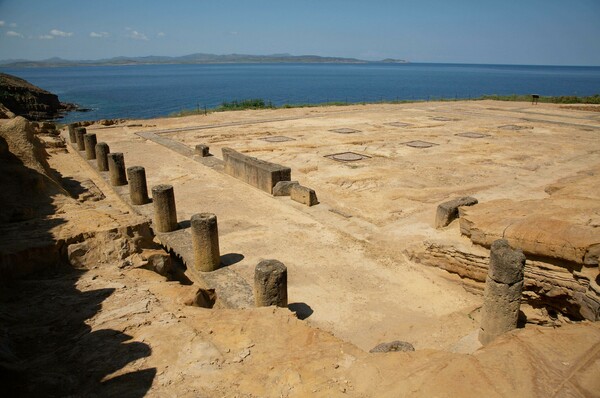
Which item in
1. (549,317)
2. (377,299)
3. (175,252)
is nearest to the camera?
(549,317)

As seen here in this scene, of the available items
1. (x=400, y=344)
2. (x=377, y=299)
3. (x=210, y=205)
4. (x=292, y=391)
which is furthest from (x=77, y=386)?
(x=210, y=205)

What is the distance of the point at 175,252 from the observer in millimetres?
8695

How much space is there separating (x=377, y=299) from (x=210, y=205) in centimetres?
630

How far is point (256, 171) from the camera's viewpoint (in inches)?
518

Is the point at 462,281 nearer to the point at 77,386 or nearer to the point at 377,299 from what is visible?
the point at 377,299

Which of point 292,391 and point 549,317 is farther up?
point 292,391

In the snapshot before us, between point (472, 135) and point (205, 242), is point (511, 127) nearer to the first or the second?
point (472, 135)

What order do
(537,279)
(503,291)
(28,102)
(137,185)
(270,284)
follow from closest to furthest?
1. (503,291)
2. (270,284)
3. (537,279)
4. (137,185)
5. (28,102)

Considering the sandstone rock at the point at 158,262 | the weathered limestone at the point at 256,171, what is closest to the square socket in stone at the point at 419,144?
the weathered limestone at the point at 256,171

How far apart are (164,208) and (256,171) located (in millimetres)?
4329

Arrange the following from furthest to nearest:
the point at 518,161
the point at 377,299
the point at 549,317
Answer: the point at 518,161 → the point at 377,299 → the point at 549,317

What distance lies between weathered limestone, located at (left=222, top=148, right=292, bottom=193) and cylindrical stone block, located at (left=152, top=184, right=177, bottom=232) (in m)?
3.77

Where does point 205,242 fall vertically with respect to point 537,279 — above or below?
above

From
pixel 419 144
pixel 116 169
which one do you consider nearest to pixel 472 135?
pixel 419 144
